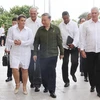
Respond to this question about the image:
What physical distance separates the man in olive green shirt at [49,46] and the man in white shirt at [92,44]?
56 cm

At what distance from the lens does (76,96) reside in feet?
20.6

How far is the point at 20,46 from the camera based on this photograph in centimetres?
624

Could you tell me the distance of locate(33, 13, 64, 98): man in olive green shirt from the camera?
6.11 meters

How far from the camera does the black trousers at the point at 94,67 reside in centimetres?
633

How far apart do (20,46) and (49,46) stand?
61cm

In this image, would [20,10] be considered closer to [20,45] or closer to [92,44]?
[20,45]

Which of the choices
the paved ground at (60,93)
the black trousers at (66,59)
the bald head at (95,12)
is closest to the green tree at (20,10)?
the paved ground at (60,93)

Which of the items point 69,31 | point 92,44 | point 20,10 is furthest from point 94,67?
point 20,10

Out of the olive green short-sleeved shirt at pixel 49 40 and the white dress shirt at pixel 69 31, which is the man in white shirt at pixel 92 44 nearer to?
the olive green short-sleeved shirt at pixel 49 40

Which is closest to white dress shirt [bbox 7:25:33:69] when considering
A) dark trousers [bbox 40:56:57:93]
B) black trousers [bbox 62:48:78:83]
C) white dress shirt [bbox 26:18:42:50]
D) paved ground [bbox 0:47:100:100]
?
dark trousers [bbox 40:56:57:93]

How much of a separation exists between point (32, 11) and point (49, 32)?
0.76m

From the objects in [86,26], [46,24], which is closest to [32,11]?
[46,24]

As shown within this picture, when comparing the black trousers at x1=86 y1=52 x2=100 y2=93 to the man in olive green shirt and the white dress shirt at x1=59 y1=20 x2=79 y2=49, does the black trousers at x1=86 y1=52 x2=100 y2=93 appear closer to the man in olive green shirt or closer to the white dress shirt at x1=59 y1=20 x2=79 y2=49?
the man in olive green shirt

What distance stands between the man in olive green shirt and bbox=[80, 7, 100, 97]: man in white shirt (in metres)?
0.56
